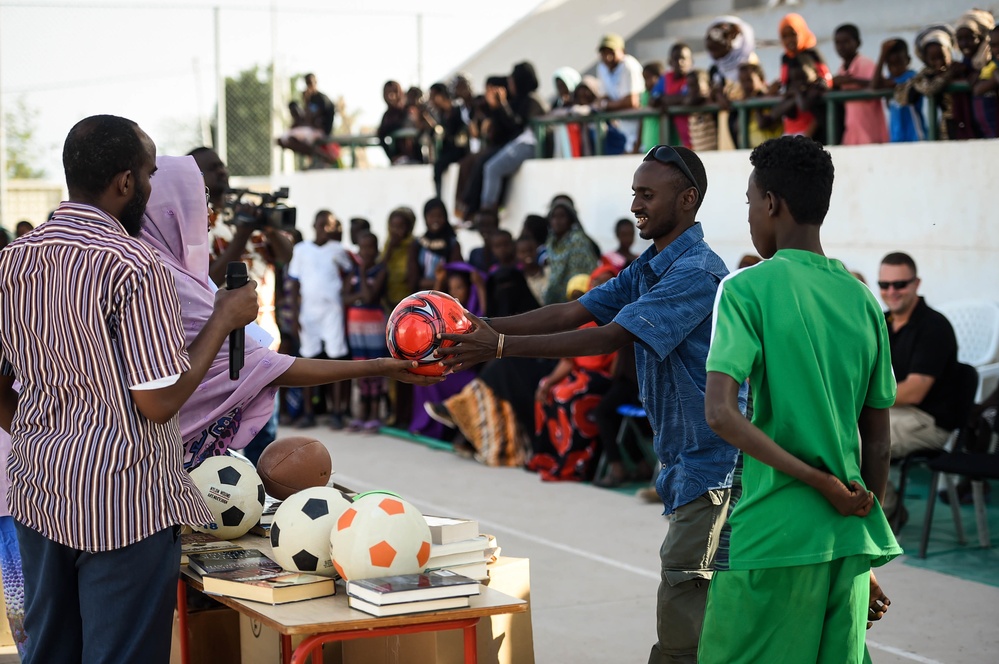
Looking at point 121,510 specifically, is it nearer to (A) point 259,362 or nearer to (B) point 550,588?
(A) point 259,362

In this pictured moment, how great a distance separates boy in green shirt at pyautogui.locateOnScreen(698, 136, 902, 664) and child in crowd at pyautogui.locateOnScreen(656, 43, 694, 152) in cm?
858

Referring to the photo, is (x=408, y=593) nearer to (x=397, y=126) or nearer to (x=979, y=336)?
(x=979, y=336)

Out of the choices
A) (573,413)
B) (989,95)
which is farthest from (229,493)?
(989,95)

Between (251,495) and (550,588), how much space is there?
2755mm

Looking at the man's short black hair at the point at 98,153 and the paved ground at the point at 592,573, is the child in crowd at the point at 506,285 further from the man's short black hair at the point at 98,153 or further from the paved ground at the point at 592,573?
the man's short black hair at the point at 98,153

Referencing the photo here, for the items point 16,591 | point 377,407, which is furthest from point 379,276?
point 16,591

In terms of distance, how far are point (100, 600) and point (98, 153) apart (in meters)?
1.14

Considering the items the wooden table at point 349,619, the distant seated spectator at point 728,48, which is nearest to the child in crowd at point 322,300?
the distant seated spectator at point 728,48

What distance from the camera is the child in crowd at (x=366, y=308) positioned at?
38.9 ft

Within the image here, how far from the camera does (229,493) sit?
411 centimetres

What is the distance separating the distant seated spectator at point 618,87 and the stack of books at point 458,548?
9.21 metres

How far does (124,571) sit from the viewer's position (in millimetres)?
3154

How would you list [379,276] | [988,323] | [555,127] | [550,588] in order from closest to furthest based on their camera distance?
[550,588] < [988,323] < [379,276] < [555,127]

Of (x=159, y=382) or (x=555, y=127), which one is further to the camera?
(x=555, y=127)
